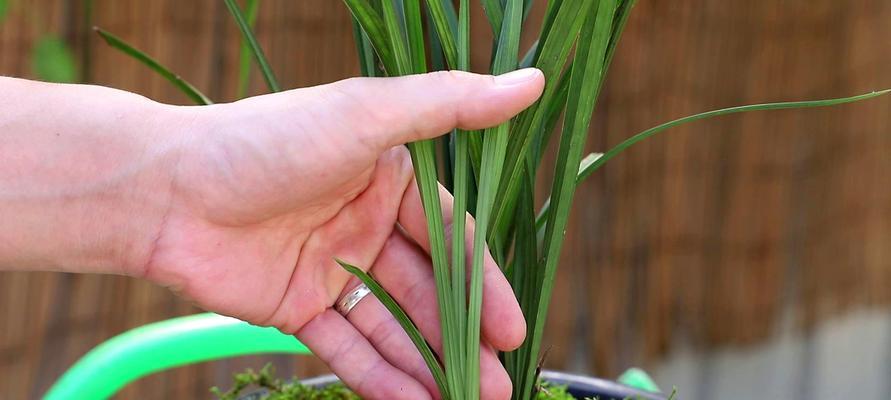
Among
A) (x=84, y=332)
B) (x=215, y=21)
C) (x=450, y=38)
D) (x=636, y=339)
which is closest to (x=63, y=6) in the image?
(x=215, y=21)

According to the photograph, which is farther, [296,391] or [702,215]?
[702,215]

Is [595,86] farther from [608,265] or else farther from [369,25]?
[608,265]

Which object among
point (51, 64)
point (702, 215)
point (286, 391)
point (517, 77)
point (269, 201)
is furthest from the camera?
point (702, 215)

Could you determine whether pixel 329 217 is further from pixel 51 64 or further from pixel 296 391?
pixel 51 64

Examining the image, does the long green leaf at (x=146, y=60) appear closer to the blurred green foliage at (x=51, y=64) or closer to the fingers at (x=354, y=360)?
the fingers at (x=354, y=360)

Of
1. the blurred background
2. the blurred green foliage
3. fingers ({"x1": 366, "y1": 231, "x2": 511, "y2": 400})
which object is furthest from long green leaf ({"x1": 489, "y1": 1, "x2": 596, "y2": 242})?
the blurred background

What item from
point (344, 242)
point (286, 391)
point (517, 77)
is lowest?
point (286, 391)

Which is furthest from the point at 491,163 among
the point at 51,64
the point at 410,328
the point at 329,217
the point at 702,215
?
the point at 702,215

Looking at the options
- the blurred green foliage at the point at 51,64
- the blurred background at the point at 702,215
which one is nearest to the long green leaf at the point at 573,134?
the blurred green foliage at the point at 51,64
